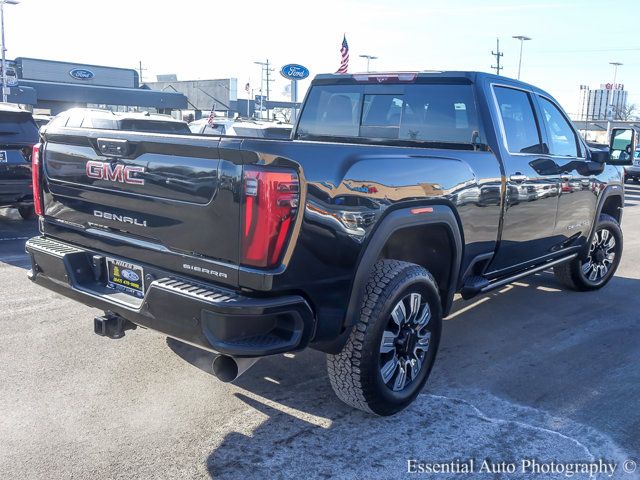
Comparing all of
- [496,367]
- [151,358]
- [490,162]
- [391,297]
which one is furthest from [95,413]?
[490,162]

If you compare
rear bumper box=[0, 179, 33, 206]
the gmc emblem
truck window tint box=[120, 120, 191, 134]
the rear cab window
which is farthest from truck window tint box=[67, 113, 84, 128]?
the gmc emblem

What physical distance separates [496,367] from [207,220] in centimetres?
256

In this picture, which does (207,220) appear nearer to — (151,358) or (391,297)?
(391,297)

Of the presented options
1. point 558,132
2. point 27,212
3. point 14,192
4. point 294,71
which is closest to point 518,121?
point 558,132

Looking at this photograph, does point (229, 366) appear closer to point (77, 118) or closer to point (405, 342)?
point (405, 342)

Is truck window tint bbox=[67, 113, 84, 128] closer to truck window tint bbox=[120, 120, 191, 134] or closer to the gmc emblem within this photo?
truck window tint bbox=[120, 120, 191, 134]

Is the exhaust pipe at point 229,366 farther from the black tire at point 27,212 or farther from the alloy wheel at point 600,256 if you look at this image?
the black tire at point 27,212

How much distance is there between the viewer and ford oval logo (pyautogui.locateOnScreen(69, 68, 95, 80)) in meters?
48.2

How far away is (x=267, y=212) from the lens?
2902mm

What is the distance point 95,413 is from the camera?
3.69 metres

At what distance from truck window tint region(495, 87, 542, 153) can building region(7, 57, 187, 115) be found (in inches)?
1406

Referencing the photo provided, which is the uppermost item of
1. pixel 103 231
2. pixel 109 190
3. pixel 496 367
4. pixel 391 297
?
pixel 109 190

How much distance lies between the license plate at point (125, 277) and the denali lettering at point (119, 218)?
23 cm

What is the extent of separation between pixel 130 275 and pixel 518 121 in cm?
324
